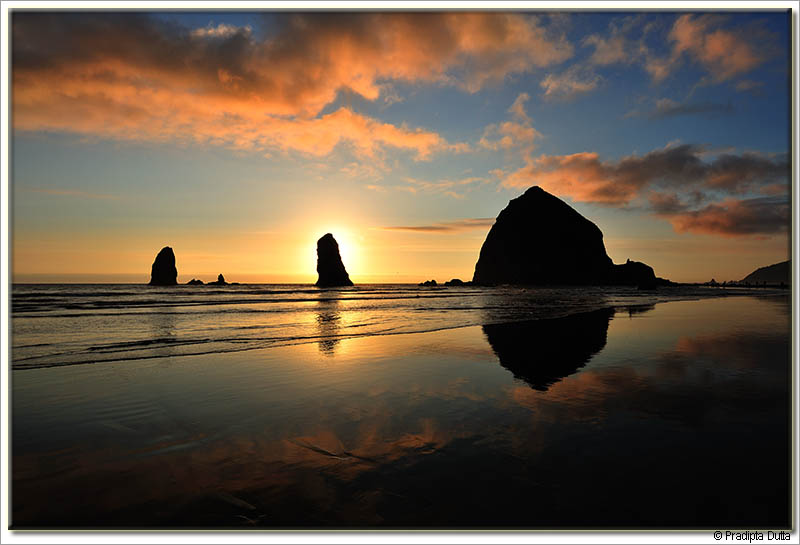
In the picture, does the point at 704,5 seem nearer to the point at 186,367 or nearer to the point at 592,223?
the point at 186,367

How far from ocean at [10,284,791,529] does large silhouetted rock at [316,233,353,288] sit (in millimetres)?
145168

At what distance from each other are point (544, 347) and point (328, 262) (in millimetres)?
147996

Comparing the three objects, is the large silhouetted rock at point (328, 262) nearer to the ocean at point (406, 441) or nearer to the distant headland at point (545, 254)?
the distant headland at point (545, 254)

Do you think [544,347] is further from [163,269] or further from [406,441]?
[163,269]

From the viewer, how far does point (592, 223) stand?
7672 inches

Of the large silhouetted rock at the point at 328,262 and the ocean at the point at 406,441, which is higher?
the large silhouetted rock at the point at 328,262

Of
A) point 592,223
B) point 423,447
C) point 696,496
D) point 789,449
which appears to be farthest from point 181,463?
point 592,223

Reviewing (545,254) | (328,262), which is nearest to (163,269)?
(328,262)

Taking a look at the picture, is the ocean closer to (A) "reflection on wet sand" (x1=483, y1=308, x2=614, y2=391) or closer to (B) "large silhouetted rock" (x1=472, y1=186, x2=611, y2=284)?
(A) "reflection on wet sand" (x1=483, y1=308, x2=614, y2=391)

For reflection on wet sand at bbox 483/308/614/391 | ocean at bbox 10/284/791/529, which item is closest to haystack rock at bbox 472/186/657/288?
reflection on wet sand at bbox 483/308/614/391

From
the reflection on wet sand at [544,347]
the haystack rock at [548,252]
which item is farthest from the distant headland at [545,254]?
the reflection on wet sand at [544,347]

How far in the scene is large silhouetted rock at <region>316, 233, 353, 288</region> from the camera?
15612cm

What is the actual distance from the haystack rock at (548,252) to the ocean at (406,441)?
573 feet

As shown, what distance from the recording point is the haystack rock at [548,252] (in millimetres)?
176375
